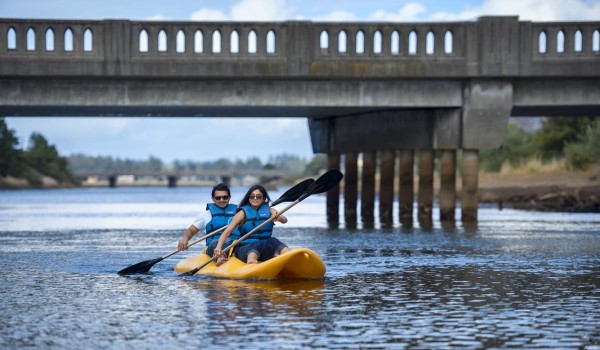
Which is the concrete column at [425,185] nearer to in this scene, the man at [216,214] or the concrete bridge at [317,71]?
the concrete bridge at [317,71]

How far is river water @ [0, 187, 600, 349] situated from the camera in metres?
14.1

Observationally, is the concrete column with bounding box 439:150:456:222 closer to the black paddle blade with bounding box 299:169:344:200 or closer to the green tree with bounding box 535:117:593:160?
the black paddle blade with bounding box 299:169:344:200

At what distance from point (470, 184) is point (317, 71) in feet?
22.6

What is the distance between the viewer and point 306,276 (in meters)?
20.9

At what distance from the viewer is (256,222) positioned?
848 inches

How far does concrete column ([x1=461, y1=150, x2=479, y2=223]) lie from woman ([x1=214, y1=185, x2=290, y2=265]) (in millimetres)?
20809

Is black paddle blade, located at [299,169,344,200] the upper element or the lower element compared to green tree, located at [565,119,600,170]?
A: lower

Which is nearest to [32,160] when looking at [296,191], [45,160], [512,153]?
[45,160]

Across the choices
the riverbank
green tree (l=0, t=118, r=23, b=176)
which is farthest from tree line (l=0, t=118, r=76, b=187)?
the riverbank

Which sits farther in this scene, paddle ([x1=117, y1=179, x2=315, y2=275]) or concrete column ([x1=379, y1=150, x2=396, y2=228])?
concrete column ([x1=379, y1=150, x2=396, y2=228])

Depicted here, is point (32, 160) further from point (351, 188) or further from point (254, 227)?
point (254, 227)

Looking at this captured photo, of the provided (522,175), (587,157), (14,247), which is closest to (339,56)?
(14,247)

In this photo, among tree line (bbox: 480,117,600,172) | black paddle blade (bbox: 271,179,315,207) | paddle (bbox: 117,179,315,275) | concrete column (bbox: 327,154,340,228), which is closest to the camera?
paddle (bbox: 117,179,315,275)

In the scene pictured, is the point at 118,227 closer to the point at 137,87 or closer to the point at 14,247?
the point at 137,87
